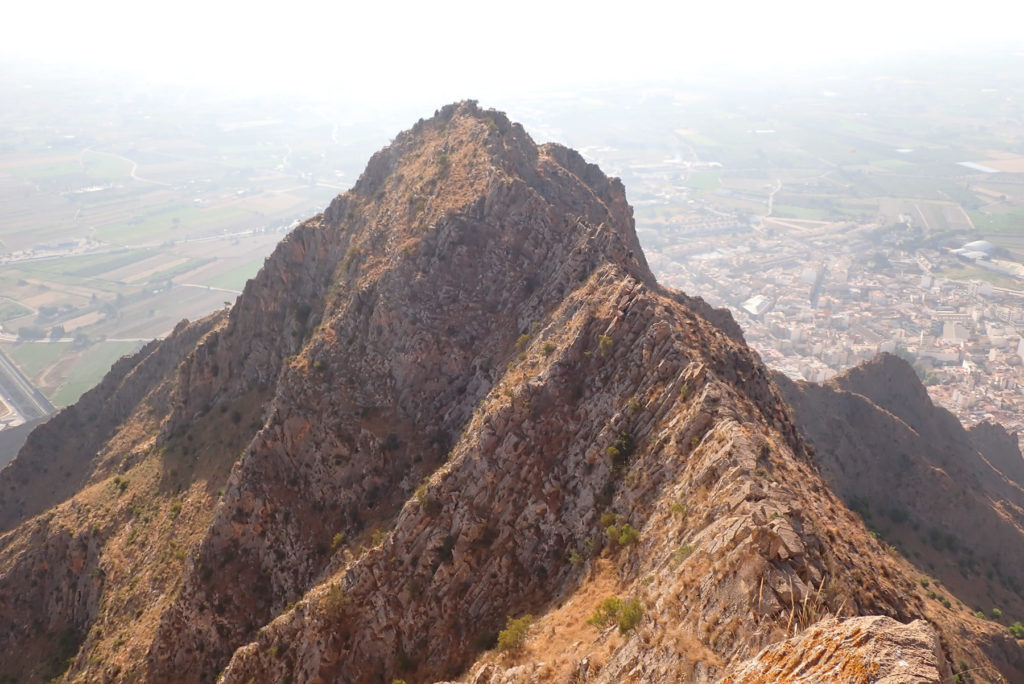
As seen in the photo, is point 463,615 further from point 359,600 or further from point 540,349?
point 540,349

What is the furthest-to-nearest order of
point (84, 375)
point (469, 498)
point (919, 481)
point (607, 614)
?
point (84, 375) → point (919, 481) → point (469, 498) → point (607, 614)

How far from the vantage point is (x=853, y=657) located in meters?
16.1

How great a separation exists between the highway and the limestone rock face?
189 metres

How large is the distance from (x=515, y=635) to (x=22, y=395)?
19940 centimetres

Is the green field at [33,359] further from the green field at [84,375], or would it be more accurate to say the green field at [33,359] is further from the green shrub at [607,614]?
the green shrub at [607,614]

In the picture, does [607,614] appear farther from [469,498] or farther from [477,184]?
[477,184]

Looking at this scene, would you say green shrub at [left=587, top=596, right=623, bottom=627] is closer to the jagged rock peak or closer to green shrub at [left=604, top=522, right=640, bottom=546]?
green shrub at [left=604, top=522, right=640, bottom=546]

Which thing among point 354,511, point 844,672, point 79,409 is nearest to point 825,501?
point 844,672

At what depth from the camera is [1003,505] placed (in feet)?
240

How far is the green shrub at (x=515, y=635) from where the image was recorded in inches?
1117

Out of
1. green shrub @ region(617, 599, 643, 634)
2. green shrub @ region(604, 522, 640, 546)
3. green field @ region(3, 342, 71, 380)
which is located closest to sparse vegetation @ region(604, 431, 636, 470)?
green shrub @ region(604, 522, 640, 546)

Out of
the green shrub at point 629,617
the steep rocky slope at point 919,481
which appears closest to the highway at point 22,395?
the green shrub at point 629,617

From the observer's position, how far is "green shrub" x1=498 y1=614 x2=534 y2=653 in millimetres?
28375

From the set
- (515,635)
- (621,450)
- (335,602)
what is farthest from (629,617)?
(335,602)
